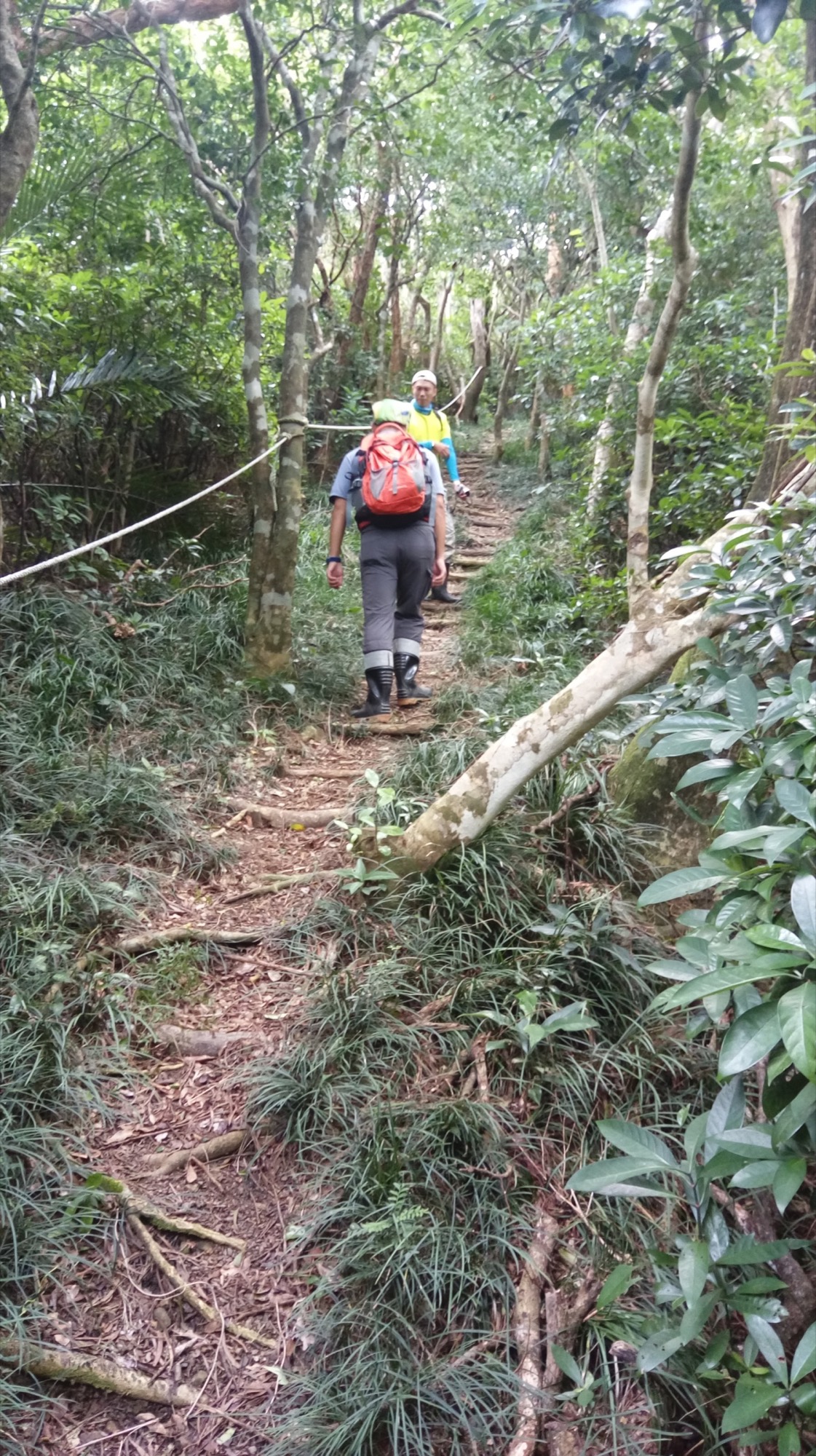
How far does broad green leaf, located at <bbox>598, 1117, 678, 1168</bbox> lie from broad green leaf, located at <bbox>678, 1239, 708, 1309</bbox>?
14 cm

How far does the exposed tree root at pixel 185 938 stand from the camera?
311 centimetres

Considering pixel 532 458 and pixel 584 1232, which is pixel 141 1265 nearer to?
pixel 584 1232

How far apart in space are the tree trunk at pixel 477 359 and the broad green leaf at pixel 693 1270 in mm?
17798

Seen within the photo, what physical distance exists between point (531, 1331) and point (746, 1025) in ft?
3.71

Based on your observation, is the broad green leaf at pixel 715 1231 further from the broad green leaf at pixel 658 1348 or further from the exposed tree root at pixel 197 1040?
the exposed tree root at pixel 197 1040

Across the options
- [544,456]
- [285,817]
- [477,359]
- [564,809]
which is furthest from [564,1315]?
[477,359]

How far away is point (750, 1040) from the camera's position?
127 centimetres

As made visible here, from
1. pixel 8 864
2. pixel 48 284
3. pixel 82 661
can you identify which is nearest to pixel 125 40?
pixel 48 284

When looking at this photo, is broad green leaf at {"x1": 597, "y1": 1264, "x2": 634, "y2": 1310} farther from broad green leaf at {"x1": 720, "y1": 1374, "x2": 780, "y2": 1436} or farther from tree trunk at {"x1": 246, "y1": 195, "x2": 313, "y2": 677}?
tree trunk at {"x1": 246, "y1": 195, "x2": 313, "y2": 677}

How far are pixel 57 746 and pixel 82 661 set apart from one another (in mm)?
731

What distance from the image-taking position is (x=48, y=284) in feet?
16.4

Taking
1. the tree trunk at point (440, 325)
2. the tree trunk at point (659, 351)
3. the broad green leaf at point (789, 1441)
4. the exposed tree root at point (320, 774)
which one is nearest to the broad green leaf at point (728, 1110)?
the broad green leaf at point (789, 1441)

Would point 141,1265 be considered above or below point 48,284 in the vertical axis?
below

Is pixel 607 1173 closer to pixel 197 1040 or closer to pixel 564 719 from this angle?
pixel 564 719
